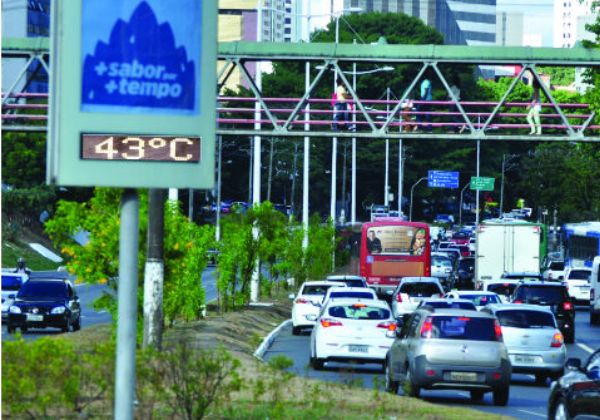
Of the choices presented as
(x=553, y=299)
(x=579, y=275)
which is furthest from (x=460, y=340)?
(x=579, y=275)

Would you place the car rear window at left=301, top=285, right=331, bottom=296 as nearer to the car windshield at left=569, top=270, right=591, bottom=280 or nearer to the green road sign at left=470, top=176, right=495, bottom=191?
the car windshield at left=569, top=270, right=591, bottom=280

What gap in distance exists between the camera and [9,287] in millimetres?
48625

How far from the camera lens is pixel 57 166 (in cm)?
1271

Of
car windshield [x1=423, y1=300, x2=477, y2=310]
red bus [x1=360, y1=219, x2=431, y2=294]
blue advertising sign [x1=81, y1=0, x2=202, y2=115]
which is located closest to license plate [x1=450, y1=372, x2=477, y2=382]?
car windshield [x1=423, y1=300, x2=477, y2=310]

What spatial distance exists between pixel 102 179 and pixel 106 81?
77 cm

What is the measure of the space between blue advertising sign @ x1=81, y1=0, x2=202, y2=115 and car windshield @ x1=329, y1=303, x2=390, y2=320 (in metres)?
19.8

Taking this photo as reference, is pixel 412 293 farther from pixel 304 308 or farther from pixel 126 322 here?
pixel 126 322

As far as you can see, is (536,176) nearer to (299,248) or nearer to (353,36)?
(353,36)

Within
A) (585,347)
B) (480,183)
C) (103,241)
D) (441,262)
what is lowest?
(585,347)

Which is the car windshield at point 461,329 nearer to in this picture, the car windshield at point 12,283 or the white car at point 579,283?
the car windshield at point 12,283

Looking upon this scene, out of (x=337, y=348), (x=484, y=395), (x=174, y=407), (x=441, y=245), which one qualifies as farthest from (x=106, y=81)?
(x=441, y=245)

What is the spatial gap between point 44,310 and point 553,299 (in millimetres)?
13026

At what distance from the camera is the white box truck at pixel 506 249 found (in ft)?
211

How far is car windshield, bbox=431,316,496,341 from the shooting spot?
2570 cm
